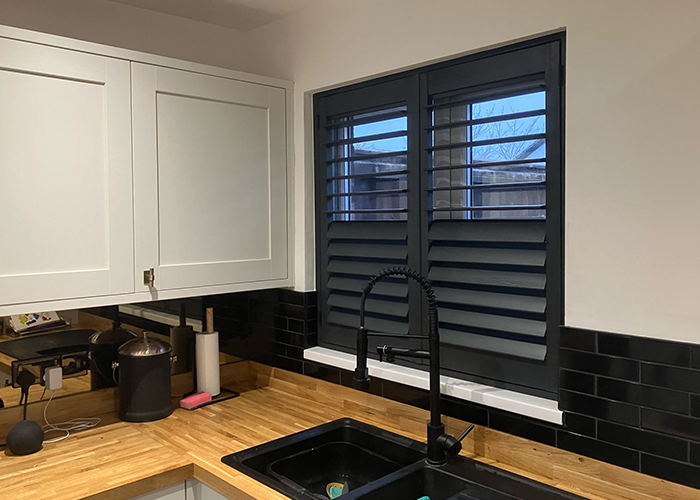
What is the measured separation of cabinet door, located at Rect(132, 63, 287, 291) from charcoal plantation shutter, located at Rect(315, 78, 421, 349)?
0.19 m

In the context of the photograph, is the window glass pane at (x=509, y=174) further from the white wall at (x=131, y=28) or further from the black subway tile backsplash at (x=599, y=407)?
the white wall at (x=131, y=28)

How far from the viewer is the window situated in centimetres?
168

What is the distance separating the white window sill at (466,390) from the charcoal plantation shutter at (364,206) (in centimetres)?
10

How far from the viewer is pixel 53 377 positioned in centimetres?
203

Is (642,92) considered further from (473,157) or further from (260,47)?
(260,47)

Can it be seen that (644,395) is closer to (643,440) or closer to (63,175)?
(643,440)

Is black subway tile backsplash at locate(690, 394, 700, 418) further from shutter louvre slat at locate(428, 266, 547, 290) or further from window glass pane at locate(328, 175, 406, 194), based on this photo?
window glass pane at locate(328, 175, 406, 194)

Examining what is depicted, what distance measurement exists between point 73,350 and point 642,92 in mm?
1972

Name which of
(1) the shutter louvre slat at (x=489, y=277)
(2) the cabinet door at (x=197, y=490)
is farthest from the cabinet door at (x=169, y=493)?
(1) the shutter louvre slat at (x=489, y=277)

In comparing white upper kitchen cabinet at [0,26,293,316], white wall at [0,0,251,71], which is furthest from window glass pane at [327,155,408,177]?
white wall at [0,0,251,71]

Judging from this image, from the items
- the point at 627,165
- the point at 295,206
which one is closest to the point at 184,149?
the point at 295,206

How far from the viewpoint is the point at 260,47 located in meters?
2.54

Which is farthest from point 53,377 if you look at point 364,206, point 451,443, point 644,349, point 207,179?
point 644,349

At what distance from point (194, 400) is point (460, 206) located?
1.24 m
